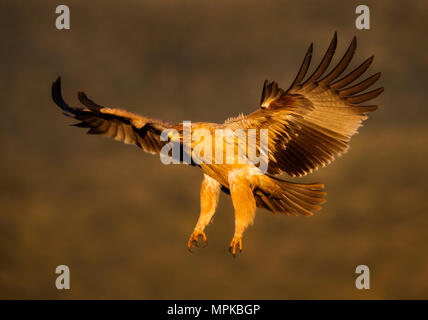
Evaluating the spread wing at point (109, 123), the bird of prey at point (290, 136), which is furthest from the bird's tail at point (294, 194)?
the spread wing at point (109, 123)

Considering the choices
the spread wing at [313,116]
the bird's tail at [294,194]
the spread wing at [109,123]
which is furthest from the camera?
the spread wing at [109,123]

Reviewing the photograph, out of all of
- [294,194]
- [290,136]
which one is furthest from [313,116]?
[294,194]

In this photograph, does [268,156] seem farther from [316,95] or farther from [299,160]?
[316,95]

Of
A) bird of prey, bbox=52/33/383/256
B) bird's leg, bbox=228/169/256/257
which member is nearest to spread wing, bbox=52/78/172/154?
bird of prey, bbox=52/33/383/256

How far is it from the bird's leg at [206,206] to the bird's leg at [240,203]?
48 centimetres

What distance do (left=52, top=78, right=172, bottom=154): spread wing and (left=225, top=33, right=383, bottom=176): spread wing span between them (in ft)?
5.32

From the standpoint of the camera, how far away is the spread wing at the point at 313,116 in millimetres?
8562

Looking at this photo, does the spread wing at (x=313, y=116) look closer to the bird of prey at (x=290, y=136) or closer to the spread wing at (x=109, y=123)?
the bird of prey at (x=290, y=136)

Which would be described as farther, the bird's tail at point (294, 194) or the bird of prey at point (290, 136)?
the bird's tail at point (294, 194)

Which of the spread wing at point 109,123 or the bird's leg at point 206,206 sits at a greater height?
the spread wing at point 109,123

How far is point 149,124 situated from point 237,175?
123 centimetres

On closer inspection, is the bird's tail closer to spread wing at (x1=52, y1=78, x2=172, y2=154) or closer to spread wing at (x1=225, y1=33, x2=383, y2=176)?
spread wing at (x1=225, y1=33, x2=383, y2=176)

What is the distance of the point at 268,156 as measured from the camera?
359 inches

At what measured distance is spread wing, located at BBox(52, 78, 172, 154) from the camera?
9852mm
